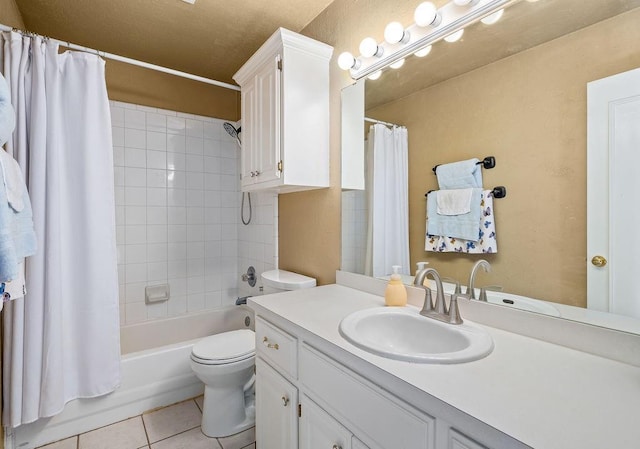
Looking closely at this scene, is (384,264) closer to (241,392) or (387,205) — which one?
(387,205)

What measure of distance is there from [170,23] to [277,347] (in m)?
2.08

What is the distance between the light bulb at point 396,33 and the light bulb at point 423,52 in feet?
0.26

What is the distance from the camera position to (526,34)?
1.02 metres

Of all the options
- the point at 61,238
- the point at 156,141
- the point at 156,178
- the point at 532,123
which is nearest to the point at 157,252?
the point at 156,178

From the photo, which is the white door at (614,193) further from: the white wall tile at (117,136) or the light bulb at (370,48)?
the white wall tile at (117,136)

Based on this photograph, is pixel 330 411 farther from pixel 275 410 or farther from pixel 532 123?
pixel 532 123

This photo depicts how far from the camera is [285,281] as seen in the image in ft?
6.16

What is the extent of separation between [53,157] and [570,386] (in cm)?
218

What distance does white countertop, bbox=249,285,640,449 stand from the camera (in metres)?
0.55

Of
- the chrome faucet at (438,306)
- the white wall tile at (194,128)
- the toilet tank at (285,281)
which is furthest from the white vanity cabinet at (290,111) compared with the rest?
the white wall tile at (194,128)

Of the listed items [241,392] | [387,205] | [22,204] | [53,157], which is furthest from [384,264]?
[53,157]

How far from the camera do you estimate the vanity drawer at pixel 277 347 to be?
1.16m

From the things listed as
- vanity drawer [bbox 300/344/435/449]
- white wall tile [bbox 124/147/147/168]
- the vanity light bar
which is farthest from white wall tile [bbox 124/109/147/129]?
vanity drawer [bbox 300/344/435/449]

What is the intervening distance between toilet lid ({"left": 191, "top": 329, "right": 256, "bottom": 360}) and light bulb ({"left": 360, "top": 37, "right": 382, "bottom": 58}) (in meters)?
1.73
